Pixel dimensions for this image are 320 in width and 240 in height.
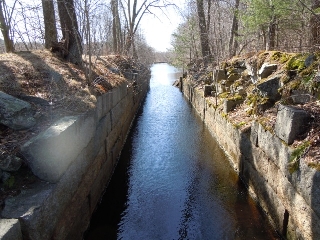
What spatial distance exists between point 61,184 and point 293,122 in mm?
3762

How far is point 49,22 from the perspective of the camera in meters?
8.45

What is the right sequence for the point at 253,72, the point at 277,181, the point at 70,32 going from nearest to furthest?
1. the point at 277,181
2. the point at 70,32
3. the point at 253,72

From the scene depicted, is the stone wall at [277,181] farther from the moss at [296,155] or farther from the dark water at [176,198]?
the dark water at [176,198]

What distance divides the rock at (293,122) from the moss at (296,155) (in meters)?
0.33

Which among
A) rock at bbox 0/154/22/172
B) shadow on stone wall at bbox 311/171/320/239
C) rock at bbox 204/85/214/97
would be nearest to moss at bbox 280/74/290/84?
shadow on stone wall at bbox 311/171/320/239

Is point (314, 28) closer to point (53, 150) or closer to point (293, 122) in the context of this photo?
point (293, 122)

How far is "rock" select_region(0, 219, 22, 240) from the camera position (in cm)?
257

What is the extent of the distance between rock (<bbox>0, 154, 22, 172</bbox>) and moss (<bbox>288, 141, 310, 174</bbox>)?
156 inches

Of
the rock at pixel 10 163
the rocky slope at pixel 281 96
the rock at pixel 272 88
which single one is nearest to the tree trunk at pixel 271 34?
the rocky slope at pixel 281 96

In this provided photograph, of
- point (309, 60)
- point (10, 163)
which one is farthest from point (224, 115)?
point (10, 163)

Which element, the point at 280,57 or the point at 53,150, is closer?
the point at 53,150

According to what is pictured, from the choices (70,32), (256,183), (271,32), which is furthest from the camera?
(271,32)

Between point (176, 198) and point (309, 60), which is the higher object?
point (309, 60)

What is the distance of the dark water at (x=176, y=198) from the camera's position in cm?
502
